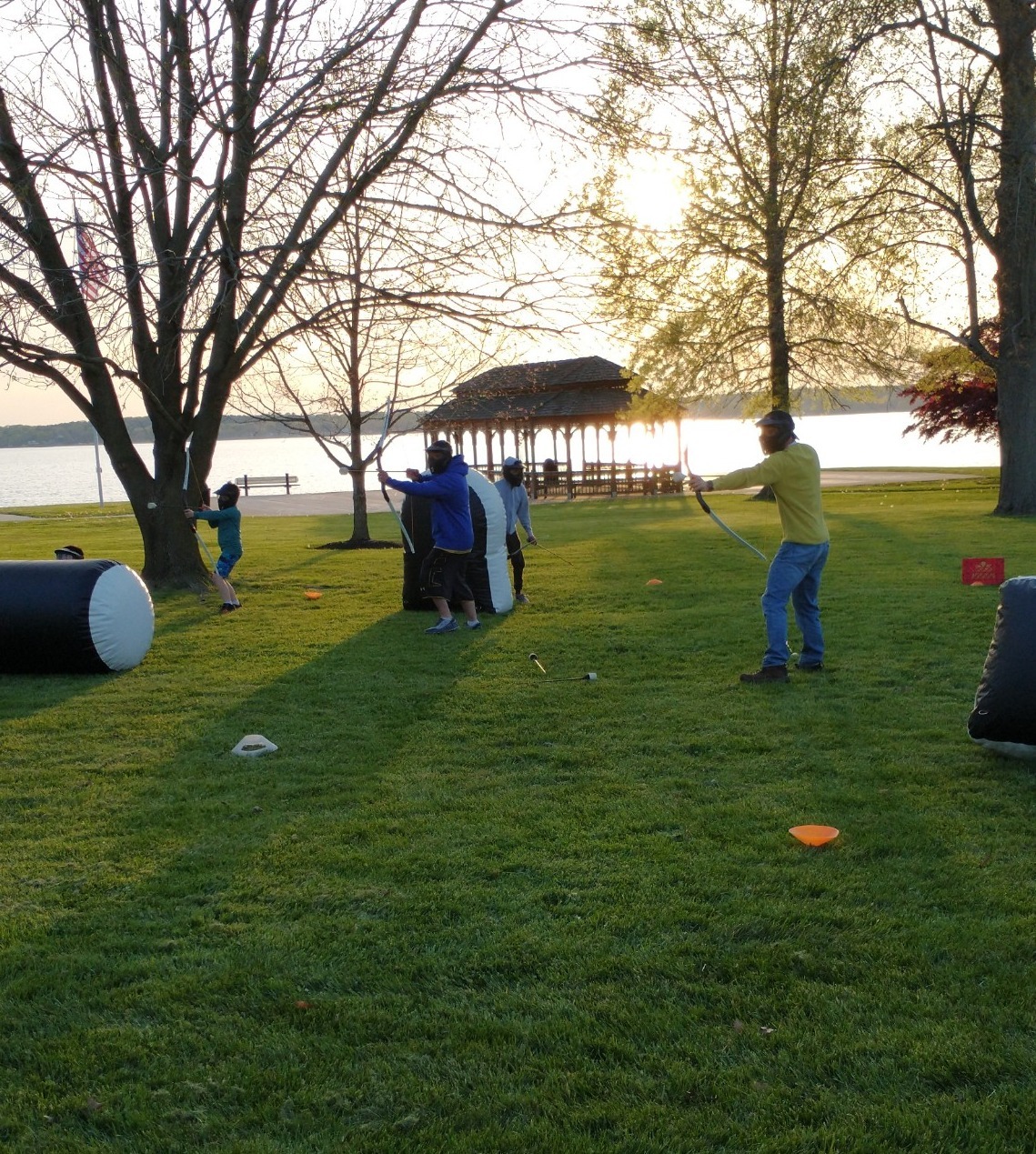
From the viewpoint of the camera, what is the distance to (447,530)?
1166 centimetres

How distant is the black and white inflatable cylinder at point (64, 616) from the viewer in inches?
381

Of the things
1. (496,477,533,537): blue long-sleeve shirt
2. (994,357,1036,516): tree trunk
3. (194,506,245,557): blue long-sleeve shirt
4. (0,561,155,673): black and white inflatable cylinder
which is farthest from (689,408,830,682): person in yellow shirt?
(994,357,1036,516): tree trunk

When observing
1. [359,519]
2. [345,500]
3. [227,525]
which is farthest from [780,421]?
[345,500]

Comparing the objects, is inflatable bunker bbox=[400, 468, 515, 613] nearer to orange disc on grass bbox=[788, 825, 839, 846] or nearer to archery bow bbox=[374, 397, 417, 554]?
archery bow bbox=[374, 397, 417, 554]

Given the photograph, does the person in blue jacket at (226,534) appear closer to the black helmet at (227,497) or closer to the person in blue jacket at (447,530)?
the black helmet at (227,497)

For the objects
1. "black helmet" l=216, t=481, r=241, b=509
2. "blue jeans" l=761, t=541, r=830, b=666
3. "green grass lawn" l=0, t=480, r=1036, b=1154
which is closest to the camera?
"green grass lawn" l=0, t=480, r=1036, b=1154

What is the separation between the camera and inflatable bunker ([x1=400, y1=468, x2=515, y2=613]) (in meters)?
12.5

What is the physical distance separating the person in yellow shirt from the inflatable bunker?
4184 mm

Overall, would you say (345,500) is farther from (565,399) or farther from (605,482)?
(605,482)

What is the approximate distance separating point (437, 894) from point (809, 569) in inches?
200

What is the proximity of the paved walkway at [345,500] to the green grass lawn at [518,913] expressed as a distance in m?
25.7

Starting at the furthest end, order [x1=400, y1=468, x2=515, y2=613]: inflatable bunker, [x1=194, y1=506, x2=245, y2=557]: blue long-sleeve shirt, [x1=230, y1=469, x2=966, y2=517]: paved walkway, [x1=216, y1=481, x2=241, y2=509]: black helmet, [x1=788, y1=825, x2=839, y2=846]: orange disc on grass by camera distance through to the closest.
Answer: [x1=230, y1=469, x2=966, y2=517]: paved walkway < [x1=216, y1=481, x2=241, y2=509]: black helmet < [x1=194, y1=506, x2=245, y2=557]: blue long-sleeve shirt < [x1=400, y1=468, x2=515, y2=613]: inflatable bunker < [x1=788, y1=825, x2=839, y2=846]: orange disc on grass

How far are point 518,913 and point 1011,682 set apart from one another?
3.20 m

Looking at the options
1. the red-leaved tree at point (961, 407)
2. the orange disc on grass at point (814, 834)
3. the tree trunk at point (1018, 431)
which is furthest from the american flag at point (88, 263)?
the red-leaved tree at point (961, 407)
